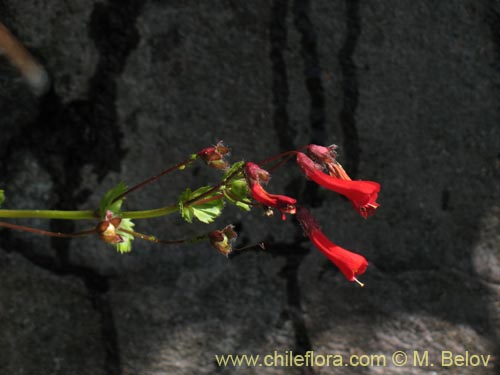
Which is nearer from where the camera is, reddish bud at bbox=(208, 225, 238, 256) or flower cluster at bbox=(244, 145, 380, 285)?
flower cluster at bbox=(244, 145, 380, 285)

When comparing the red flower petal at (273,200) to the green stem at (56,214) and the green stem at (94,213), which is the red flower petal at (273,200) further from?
the green stem at (56,214)

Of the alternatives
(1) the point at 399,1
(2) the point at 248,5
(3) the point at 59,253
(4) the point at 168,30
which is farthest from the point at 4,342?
(1) the point at 399,1

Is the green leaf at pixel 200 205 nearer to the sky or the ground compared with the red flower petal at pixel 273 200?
A: nearer to the ground

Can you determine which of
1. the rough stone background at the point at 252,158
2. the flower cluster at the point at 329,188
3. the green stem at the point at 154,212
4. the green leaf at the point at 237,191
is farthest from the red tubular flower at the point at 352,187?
the rough stone background at the point at 252,158

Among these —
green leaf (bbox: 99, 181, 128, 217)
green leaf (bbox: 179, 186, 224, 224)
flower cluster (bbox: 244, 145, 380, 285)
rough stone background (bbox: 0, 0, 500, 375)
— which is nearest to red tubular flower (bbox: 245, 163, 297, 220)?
flower cluster (bbox: 244, 145, 380, 285)

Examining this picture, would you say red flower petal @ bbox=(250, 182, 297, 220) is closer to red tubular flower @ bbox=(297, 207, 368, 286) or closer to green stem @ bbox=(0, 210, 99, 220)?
red tubular flower @ bbox=(297, 207, 368, 286)

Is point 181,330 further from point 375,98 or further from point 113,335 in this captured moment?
point 375,98

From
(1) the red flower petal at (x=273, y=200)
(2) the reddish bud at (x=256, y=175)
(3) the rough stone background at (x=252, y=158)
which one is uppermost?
(2) the reddish bud at (x=256, y=175)
